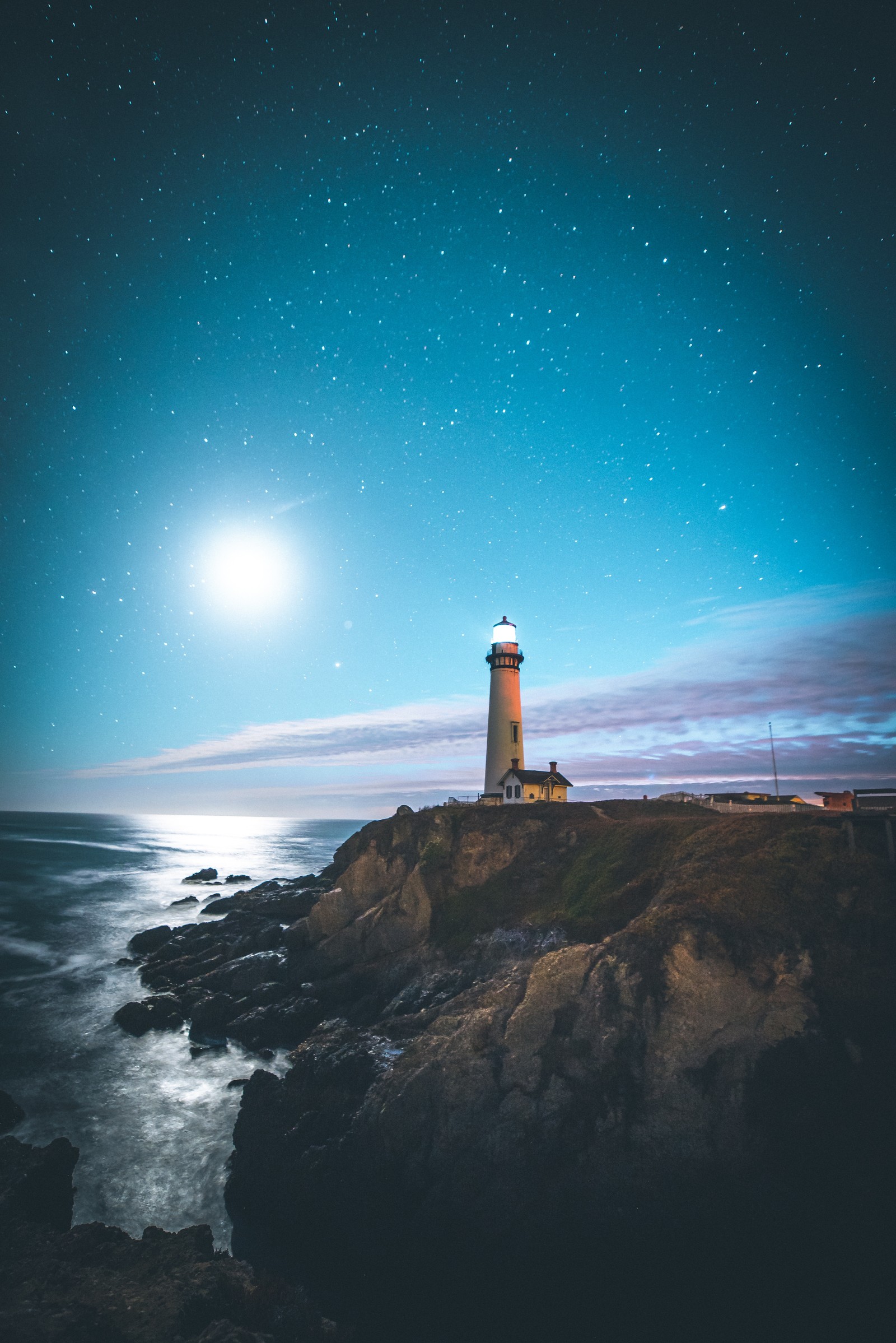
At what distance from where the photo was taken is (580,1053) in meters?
15.9

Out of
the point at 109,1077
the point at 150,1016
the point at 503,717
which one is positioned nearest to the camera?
the point at 109,1077

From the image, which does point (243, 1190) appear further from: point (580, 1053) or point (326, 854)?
point (326, 854)

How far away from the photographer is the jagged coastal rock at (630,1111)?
12906mm

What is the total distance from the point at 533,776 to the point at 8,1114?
3036 cm

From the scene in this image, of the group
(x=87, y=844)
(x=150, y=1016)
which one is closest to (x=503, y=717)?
(x=150, y=1016)

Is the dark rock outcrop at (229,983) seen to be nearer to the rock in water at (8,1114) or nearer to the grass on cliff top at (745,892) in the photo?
the rock in water at (8,1114)

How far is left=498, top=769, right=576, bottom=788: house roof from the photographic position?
129 ft

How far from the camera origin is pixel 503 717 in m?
42.3

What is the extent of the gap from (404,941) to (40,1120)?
51.1 ft

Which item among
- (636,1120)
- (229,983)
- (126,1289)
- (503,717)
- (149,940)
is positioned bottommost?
(149,940)

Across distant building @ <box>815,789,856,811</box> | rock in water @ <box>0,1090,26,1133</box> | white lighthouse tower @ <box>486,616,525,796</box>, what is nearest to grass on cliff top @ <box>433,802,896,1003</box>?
distant building @ <box>815,789,856,811</box>

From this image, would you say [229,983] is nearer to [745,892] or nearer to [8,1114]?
[8,1114]

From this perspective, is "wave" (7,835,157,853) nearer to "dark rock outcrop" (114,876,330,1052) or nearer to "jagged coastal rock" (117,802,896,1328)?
"dark rock outcrop" (114,876,330,1052)

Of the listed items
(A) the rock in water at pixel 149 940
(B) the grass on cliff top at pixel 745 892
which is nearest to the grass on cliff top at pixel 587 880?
(B) the grass on cliff top at pixel 745 892
